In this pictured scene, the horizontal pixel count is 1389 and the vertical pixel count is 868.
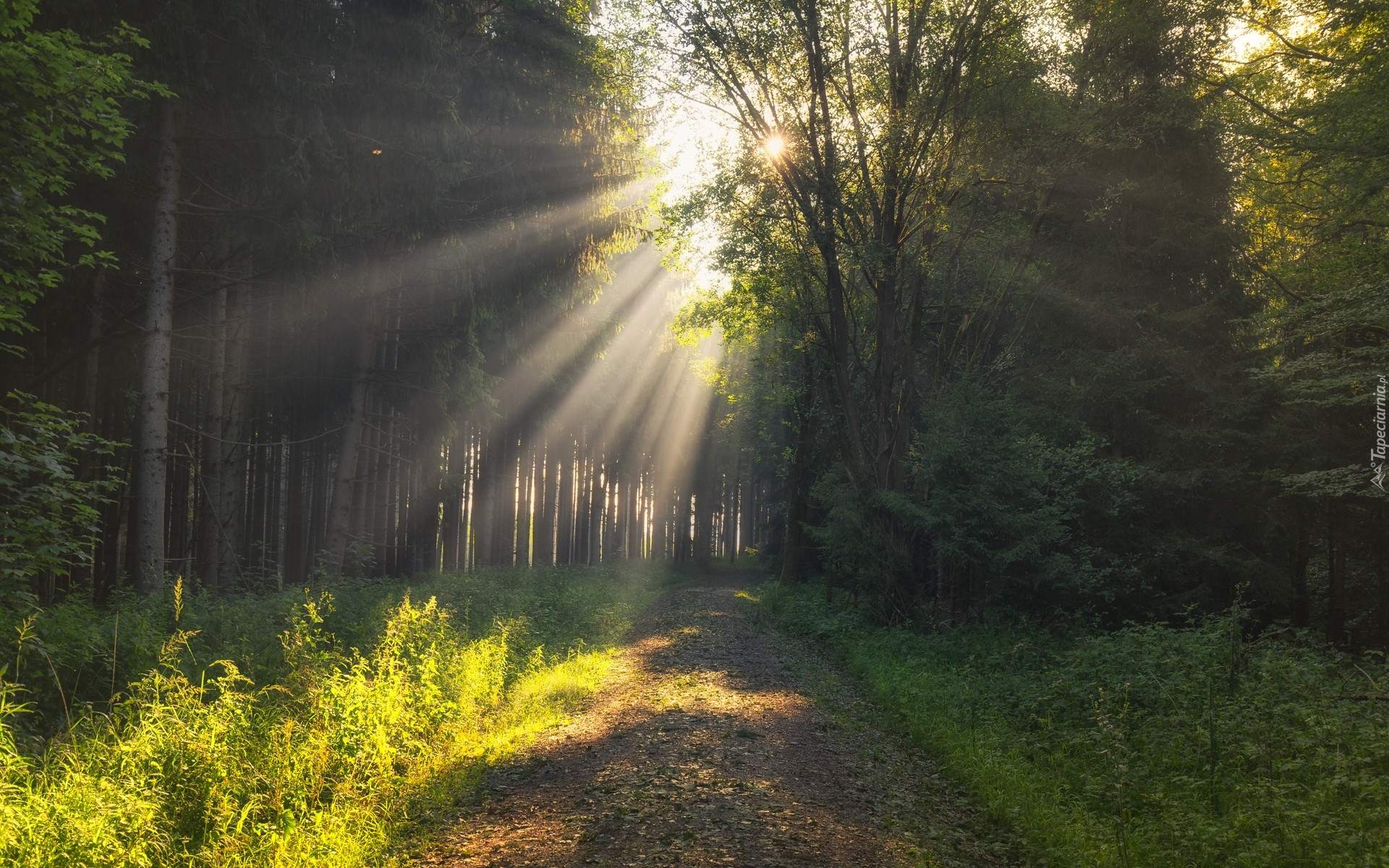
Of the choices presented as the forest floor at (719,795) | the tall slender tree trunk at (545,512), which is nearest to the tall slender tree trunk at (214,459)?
the forest floor at (719,795)

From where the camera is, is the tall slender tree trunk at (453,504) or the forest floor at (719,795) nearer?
the forest floor at (719,795)

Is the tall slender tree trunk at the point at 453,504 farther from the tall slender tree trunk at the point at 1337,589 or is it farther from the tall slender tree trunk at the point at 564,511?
the tall slender tree trunk at the point at 1337,589

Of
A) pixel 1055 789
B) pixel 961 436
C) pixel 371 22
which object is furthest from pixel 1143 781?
pixel 371 22

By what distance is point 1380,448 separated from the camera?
1222cm

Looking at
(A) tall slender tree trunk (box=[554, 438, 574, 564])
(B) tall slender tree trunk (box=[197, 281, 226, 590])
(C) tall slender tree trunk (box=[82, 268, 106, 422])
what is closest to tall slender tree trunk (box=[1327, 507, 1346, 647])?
A: (B) tall slender tree trunk (box=[197, 281, 226, 590])

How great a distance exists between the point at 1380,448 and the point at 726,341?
51.7 feet

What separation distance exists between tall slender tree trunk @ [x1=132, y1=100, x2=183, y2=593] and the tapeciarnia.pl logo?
57.9 feet

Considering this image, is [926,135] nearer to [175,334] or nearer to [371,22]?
[371,22]

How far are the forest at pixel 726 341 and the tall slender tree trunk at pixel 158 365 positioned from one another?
6cm

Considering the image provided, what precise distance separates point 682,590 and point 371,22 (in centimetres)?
2291

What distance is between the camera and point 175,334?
1130cm

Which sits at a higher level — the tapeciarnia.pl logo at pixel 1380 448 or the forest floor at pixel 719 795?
the tapeciarnia.pl logo at pixel 1380 448

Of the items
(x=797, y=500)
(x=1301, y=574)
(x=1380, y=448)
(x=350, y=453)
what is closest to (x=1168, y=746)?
(x=1380, y=448)

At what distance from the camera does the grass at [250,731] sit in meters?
4.15
